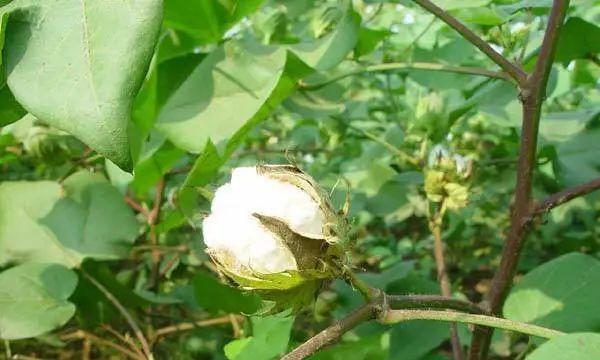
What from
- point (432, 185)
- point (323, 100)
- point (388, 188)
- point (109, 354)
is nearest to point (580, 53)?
point (432, 185)

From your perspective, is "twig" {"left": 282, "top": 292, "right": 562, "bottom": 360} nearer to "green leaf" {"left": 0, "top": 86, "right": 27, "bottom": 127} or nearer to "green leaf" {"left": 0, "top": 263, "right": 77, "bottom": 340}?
"green leaf" {"left": 0, "top": 86, "right": 27, "bottom": 127}

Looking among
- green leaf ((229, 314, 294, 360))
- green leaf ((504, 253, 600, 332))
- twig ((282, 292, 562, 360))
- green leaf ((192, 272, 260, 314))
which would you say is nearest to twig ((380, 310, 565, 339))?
twig ((282, 292, 562, 360))

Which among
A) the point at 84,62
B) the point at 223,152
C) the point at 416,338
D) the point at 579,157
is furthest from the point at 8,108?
the point at 579,157

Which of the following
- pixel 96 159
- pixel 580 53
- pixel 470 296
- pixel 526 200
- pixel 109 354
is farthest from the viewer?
pixel 470 296

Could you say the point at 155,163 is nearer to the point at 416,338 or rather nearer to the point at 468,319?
the point at 416,338

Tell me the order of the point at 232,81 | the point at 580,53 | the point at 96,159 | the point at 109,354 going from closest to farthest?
the point at 232,81
the point at 580,53
the point at 96,159
the point at 109,354

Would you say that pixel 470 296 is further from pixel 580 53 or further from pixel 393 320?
pixel 393 320

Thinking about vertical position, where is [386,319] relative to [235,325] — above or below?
above
